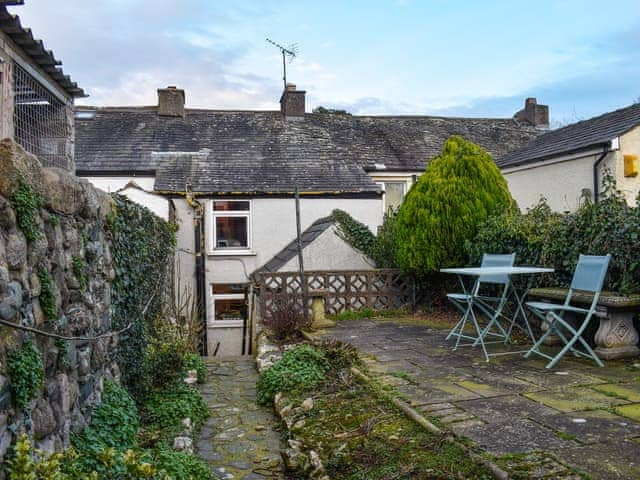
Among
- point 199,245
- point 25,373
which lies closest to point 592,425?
point 25,373

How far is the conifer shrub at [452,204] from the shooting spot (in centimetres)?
879

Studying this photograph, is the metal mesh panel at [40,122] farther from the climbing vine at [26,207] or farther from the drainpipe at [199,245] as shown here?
the drainpipe at [199,245]

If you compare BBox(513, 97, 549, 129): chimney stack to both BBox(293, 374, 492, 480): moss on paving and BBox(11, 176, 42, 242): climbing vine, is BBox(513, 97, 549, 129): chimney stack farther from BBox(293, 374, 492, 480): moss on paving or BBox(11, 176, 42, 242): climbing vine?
BBox(11, 176, 42, 242): climbing vine

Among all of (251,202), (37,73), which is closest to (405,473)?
(37,73)

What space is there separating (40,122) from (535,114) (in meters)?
18.9

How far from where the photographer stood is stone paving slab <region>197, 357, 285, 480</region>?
4.02 meters

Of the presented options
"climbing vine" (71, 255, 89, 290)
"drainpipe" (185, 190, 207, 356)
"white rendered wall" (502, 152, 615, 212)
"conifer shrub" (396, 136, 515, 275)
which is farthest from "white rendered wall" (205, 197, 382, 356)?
"climbing vine" (71, 255, 89, 290)

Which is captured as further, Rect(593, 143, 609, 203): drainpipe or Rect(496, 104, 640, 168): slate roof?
Rect(496, 104, 640, 168): slate roof

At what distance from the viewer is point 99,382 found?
143 inches

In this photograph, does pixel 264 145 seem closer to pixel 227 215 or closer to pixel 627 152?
pixel 227 215

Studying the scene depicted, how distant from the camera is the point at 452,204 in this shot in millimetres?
8828

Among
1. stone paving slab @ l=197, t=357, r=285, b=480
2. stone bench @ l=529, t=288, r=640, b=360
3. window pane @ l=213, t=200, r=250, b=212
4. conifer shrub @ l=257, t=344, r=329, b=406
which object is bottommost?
stone paving slab @ l=197, t=357, r=285, b=480

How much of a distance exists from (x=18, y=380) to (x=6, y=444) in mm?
237

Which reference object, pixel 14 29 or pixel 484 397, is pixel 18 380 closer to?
pixel 14 29
